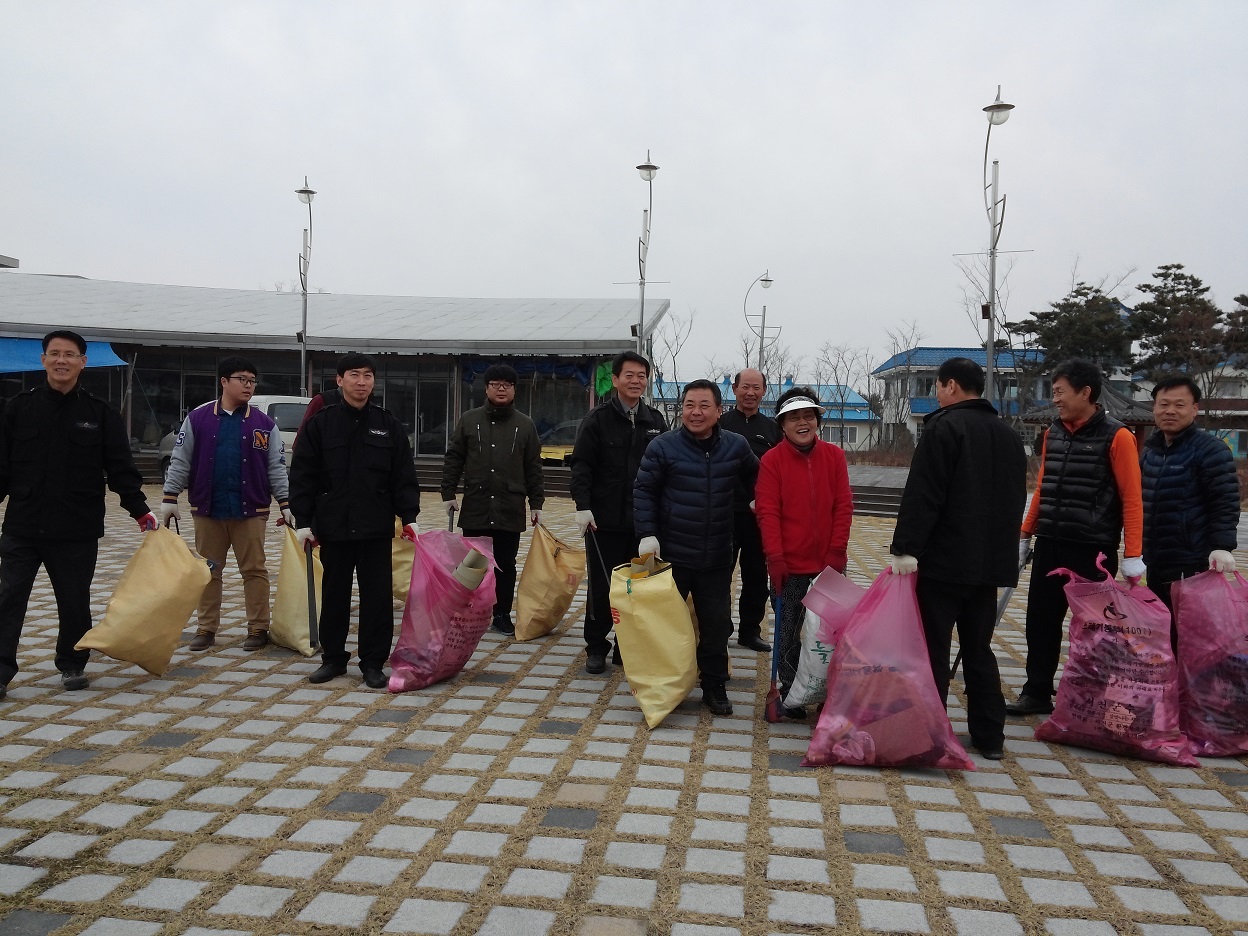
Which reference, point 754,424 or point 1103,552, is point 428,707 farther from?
point 1103,552

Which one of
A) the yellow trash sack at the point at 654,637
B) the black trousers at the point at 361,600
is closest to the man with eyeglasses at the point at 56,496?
the black trousers at the point at 361,600

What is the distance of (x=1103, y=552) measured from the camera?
171 inches

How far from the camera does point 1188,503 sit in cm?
439

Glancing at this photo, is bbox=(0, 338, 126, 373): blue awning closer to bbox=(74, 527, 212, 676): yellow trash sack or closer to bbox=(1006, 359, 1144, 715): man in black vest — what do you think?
bbox=(74, 527, 212, 676): yellow trash sack

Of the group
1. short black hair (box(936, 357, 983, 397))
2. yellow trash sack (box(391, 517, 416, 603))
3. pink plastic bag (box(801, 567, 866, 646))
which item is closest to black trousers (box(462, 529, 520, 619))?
yellow trash sack (box(391, 517, 416, 603))

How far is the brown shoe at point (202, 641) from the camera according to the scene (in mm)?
5531

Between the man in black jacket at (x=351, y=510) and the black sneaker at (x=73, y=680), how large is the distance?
3.53 ft

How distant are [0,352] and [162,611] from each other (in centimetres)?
1737

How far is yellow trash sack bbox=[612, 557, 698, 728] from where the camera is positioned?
426cm

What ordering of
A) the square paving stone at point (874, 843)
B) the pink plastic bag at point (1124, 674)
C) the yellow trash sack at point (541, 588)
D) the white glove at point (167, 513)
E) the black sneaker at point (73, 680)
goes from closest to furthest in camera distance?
1. the square paving stone at point (874, 843)
2. the pink plastic bag at point (1124, 674)
3. the black sneaker at point (73, 680)
4. the white glove at point (167, 513)
5. the yellow trash sack at point (541, 588)

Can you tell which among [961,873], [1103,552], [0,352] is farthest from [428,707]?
[0,352]

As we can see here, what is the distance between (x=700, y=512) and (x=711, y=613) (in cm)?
49

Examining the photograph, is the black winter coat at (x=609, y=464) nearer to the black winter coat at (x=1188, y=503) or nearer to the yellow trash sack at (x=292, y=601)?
the yellow trash sack at (x=292, y=601)

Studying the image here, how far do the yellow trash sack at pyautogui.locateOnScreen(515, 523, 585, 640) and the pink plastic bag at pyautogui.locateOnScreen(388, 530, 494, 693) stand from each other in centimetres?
109
